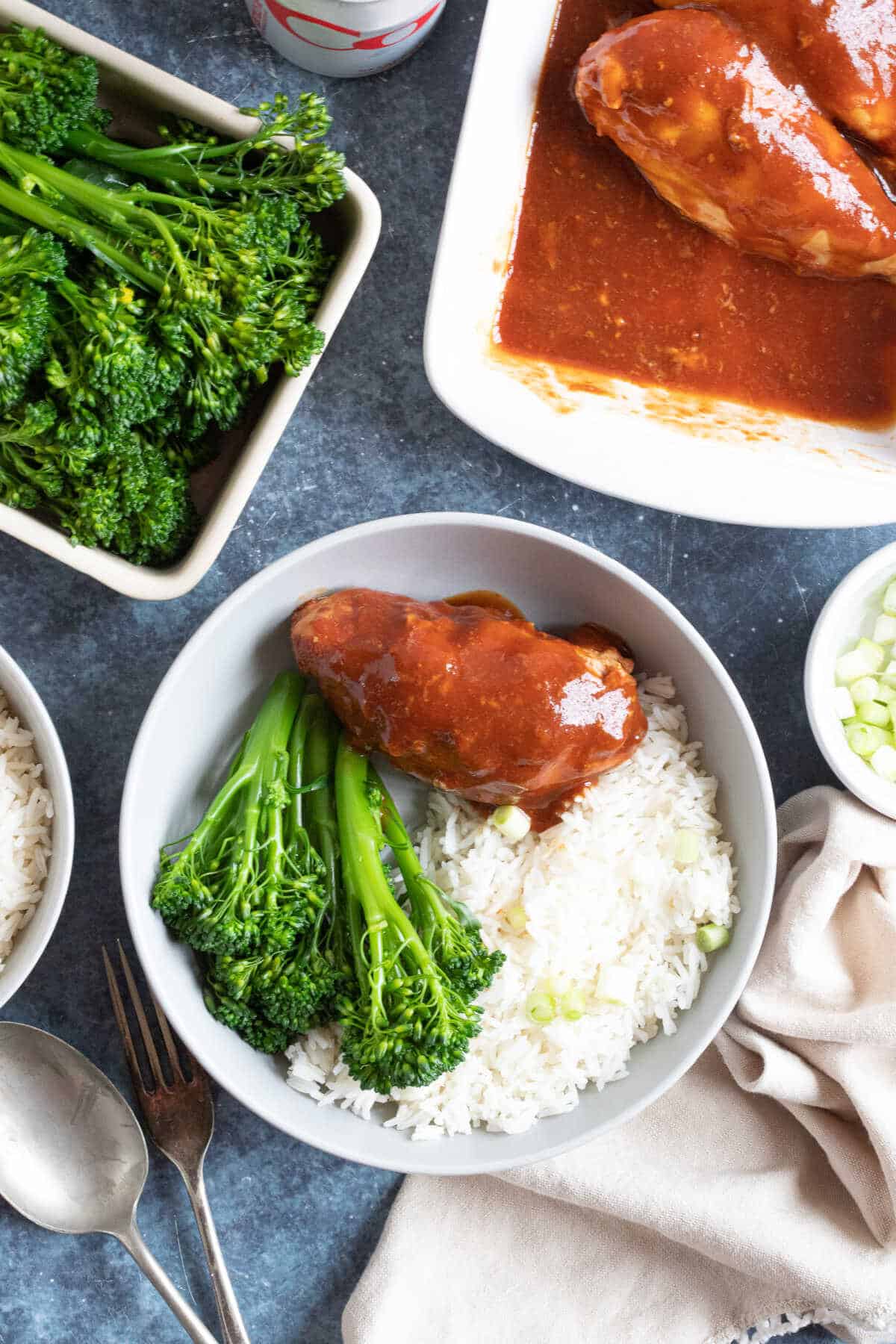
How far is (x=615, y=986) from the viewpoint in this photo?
8.84 ft

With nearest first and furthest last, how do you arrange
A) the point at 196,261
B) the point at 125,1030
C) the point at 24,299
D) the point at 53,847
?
the point at 24,299 < the point at 196,261 < the point at 53,847 < the point at 125,1030

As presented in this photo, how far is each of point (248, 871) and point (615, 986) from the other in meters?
0.88

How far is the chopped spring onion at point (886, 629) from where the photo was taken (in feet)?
9.66

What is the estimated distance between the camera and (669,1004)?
277cm

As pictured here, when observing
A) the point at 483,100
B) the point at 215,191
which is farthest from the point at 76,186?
the point at 483,100

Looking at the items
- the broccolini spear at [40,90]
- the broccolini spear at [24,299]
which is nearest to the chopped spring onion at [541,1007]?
the broccolini spear at [24,299]

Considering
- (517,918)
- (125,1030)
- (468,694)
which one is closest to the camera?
(468,694)

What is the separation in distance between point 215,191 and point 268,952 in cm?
163

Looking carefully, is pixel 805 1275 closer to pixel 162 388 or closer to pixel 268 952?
pixel 268 952

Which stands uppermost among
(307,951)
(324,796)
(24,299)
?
(24,299)

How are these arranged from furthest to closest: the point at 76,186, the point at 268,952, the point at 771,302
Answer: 1. the point at 771,302
2. the point at 268,952
3. the point at 76,186

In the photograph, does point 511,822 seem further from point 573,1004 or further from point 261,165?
point 261,165

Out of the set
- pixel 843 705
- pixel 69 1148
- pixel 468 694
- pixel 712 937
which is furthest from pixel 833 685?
pixel 69 1148

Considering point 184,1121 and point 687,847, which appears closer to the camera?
point 687,847
